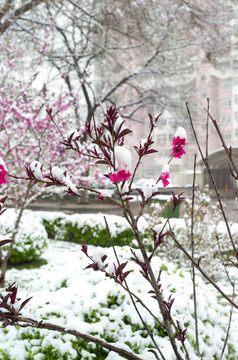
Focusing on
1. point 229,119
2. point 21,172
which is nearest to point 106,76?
point 21,172

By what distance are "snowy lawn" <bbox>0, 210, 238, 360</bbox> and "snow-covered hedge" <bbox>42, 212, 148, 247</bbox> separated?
496 cm

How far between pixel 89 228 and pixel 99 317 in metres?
6.60

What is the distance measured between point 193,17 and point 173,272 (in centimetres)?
711

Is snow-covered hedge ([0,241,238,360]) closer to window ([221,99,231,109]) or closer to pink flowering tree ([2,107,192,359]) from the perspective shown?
pink flowering tree ([2,107,192,359])

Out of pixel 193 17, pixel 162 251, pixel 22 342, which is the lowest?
pixel 162 251

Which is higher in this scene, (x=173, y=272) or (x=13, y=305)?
(x=13, y=305)

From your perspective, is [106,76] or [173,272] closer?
[173,272]

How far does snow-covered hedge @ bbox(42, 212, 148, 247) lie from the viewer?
820cm

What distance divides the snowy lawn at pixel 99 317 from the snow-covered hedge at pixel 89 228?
16.3 ft

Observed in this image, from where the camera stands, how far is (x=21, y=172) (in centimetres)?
747

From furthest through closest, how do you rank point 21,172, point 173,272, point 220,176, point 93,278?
point 220,176
point 21,172
point 173,272
point 93,278

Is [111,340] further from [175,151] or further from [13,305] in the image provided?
[175,151]

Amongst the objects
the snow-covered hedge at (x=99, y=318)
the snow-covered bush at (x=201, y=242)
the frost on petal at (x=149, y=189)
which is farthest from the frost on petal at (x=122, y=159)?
the snow-covered bush at (x=201, y=242)

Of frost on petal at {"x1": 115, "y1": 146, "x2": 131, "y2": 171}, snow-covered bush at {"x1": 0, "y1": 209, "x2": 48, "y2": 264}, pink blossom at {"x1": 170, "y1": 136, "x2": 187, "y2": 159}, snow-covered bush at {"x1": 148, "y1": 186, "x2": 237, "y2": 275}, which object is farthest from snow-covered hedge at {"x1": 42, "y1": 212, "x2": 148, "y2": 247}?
frost on petal at {"x1": 115, "y1": 146, "x2": 131, "y2": 171}
